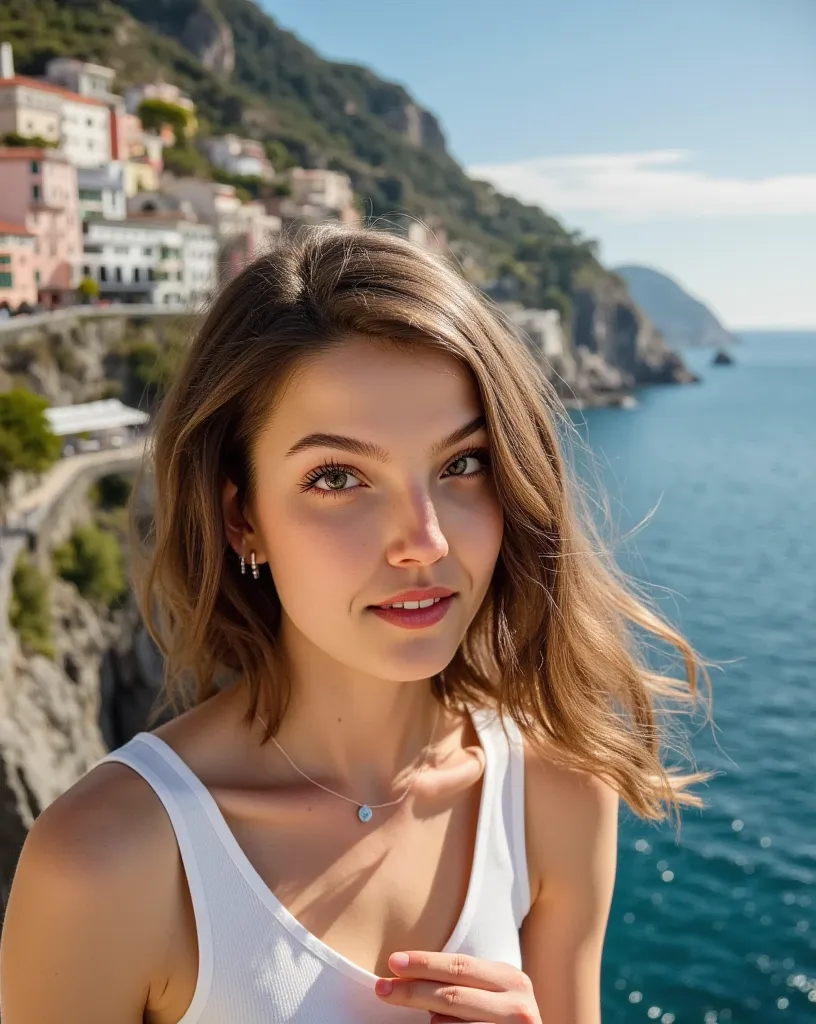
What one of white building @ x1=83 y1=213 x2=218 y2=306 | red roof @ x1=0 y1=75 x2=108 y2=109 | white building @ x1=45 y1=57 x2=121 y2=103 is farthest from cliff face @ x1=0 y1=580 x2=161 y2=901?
white building @ x1=45 y1=57 x2=121 y2=103

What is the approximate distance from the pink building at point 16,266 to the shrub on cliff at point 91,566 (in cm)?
1433

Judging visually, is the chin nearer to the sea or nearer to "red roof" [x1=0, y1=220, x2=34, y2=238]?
the sea

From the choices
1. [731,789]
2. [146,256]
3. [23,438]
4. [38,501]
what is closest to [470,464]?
[731,789]

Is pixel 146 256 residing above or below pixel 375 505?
below

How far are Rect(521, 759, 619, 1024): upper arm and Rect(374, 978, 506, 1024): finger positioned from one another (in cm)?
34

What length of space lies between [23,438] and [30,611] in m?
4.70

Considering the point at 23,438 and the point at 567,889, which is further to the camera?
the point at 23,438

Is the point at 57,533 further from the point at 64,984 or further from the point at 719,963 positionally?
the point at 64,984

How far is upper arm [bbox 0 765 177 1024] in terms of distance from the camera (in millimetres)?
1319

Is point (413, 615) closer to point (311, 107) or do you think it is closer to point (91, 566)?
point (91, 566)

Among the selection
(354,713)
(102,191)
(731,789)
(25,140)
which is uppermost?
(25,140)

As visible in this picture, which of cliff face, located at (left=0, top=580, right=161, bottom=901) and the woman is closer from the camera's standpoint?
the woman

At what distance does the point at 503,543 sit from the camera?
70.8 inches

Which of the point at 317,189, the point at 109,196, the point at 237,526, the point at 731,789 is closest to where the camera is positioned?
the point at 237,526
